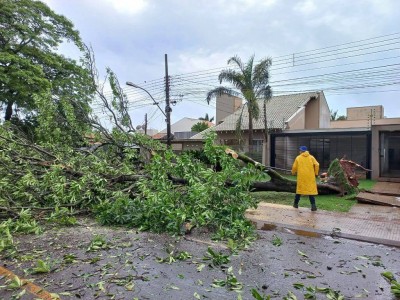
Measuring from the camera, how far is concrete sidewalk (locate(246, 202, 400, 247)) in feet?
17.9

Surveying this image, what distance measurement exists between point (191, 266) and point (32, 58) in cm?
1884

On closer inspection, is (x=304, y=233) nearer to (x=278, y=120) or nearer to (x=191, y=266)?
(x=191, y=266)

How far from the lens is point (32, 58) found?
62.0 ft

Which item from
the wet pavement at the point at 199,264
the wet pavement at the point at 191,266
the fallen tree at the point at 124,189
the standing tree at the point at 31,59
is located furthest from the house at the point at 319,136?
the standing tree at the point at 31,59

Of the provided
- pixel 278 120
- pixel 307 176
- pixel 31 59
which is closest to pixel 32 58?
pixel 31 59

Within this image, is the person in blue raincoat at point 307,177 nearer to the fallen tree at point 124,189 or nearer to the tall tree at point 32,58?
the fallen tree at point 124,189

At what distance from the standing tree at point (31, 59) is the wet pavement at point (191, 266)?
510 inches

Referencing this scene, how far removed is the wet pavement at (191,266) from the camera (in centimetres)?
322

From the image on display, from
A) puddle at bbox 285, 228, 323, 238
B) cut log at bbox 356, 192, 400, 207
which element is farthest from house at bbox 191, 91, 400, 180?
puddle at bbox 285, 228, 323, 238

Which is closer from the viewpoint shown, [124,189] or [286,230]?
[286,230]

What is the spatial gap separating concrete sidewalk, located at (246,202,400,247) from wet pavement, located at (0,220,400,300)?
0.39 m

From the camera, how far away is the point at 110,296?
307 cm

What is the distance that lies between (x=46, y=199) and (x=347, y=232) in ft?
17.4

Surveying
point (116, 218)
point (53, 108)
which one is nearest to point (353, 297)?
point (116, 218)
